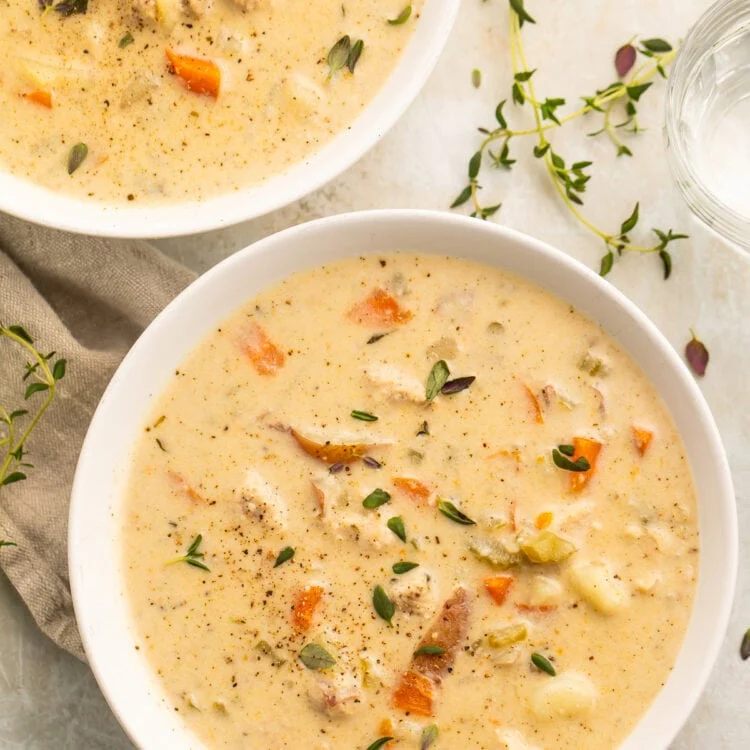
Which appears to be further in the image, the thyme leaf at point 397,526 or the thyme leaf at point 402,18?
the thyme leaf at point 402,18

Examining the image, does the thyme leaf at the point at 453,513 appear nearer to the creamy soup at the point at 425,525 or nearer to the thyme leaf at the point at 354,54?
the creamy soup at the point at 425,525

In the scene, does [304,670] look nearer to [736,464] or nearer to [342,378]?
[342,378]

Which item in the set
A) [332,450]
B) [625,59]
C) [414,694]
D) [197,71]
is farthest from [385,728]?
[625,59]

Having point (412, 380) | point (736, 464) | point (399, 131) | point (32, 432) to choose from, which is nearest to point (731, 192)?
point (736, 464)

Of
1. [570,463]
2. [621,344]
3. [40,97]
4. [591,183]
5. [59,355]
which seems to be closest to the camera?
[570,463]

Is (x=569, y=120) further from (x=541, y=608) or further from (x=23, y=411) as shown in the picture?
(x=23, y=411)

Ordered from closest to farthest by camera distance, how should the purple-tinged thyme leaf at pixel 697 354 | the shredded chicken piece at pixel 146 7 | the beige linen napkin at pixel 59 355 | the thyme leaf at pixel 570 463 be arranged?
the thyme leaf at pixel 570 463, the shredded chicken piece at pixel 146 7, the beige linen napkin at pixel 59 355, the purple-tinged thyme leaf at pixel 697 354

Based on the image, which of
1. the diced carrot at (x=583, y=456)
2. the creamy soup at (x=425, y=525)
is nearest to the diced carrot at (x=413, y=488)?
the creamy soup at (x=425, y=525)
